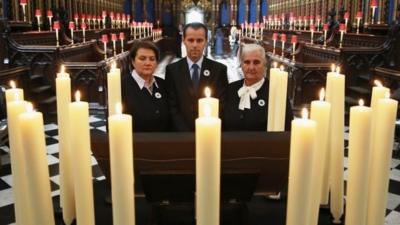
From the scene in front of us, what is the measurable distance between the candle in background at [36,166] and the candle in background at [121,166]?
0.16 metres

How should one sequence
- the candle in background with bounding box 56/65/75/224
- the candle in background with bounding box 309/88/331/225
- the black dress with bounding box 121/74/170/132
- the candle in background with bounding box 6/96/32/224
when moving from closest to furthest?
1. the candle in background with bounding box 6/96/32/224
2. the candle in background with bounding box 309/88/331/225
3. the candle in background with bounding box 56/65/75/224
4. the black dress with bounding box 121/74/170/132

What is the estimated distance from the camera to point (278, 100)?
61.9 inches

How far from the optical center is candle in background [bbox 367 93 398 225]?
975 mm

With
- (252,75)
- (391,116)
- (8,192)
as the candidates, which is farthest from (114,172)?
(8,192)

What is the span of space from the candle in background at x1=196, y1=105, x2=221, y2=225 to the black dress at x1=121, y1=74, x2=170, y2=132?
5.29 ft

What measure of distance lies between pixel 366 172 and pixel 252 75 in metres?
1.52

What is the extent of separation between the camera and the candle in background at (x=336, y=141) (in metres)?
1.23

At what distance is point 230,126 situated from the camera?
2254 mm

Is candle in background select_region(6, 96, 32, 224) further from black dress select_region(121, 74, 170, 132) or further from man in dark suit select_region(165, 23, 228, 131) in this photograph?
man in dark suit select_region(165, 23, 228, 131)

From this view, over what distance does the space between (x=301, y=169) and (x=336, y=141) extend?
1.54 feet

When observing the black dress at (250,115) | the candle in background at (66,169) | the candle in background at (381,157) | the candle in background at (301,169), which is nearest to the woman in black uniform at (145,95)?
the black dress at (250,115)

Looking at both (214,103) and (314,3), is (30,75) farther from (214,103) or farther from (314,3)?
(314,3)

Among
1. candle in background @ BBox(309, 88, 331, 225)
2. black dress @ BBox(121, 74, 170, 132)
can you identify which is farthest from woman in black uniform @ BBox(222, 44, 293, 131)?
candle in background @ BBox(309, 88, 331, 225)

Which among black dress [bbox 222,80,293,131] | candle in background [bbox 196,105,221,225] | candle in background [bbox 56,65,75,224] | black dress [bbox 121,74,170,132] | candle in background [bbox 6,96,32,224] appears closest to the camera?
candle in background [bbox 196,105,221,225]
